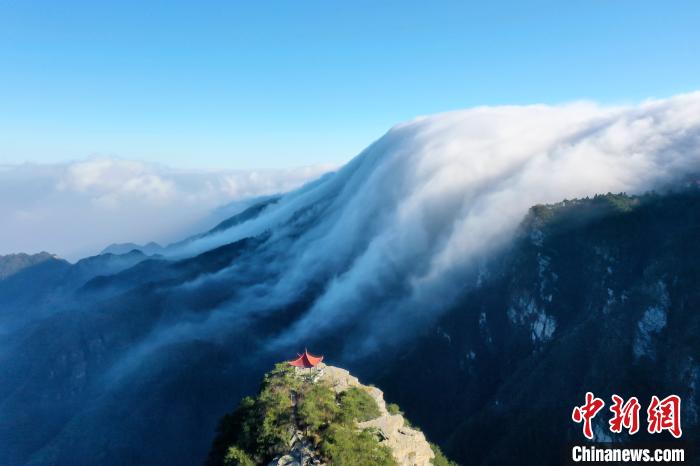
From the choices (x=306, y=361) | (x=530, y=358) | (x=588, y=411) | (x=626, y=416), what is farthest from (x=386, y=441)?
(x=530, y=358)

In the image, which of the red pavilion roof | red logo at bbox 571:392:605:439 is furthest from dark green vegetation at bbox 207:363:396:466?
red logo at bbox 571:392:605:439

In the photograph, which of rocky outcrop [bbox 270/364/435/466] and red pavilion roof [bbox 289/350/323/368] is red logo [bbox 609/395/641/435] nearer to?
rocky outcrop [bbox 270/364/435/466]

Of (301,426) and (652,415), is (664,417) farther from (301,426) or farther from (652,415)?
(301,426)

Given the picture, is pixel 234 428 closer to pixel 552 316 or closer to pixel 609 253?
pixel 552 316

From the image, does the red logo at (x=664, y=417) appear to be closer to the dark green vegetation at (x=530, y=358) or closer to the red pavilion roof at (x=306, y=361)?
the dark green vegetation at (x=530, y=358)

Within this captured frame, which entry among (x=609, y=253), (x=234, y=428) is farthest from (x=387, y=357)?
(x=234, y=428)
